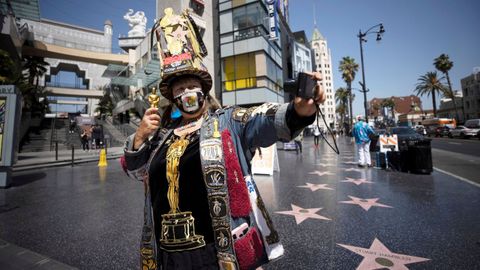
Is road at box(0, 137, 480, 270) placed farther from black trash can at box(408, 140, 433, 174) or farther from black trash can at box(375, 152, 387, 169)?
black trash can at box(375, 152, 387, 169)

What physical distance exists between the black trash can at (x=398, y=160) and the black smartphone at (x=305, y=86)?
9091 millimetres

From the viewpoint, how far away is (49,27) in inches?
2179

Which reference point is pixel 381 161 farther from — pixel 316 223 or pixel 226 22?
pixel 226 22

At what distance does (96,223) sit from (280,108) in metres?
4.38

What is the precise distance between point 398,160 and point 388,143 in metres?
0.72

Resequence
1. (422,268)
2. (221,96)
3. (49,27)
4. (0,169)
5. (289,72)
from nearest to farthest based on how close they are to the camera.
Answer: (422,268) < (0,169) < (221,96) < (289,72) < (49,27)

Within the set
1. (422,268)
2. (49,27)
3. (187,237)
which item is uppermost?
(49,27)

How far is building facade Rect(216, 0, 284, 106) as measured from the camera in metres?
24.6

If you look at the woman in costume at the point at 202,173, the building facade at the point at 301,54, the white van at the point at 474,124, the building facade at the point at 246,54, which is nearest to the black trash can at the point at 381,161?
the woman in costume at the point at 202,173

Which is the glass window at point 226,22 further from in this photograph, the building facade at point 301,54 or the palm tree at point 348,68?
the palm tree at point 348,68

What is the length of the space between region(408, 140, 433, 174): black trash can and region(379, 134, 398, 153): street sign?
2.39 ft

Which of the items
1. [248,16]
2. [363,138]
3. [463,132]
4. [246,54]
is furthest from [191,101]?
[463,132]

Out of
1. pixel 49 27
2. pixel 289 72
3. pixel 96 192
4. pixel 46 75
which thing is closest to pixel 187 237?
pixel 96 192

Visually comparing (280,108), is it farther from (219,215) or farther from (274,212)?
(274,212)
